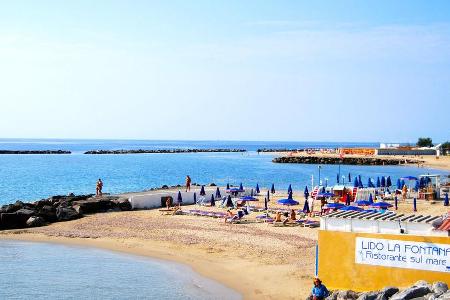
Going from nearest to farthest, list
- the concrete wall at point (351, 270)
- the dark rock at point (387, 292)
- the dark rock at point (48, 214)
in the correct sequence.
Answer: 1. the dark rock at point (387, 292)
2. the concrete wall at point (351, 270)
3. the dark rock at point (48, 214)

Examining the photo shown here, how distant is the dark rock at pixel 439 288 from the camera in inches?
513

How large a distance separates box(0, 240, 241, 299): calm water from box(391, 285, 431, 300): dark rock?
5.70m

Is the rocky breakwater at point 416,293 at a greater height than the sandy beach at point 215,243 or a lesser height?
greater

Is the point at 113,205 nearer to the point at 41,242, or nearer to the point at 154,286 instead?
the point at 41,242

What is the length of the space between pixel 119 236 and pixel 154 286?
9.11 metres

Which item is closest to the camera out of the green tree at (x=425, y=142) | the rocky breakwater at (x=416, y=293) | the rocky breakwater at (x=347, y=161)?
the rocky breakwater at (x=416, y=293)

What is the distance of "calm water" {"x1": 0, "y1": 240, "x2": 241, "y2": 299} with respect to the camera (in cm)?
1792

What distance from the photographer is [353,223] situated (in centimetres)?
1562

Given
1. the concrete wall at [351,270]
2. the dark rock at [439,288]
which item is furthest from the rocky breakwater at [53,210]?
the dark rock at [439,288]

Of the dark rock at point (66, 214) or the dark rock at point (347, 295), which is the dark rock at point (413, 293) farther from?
the dark rock at point (66, 214)

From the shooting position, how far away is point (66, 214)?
32.8 metres

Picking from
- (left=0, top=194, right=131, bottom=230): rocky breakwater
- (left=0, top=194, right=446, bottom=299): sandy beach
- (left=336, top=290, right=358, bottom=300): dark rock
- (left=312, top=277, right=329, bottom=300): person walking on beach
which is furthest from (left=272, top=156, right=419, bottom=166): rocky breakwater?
(left=312, top=277, right=329, bottom=300): person walking on beach

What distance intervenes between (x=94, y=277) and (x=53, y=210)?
567 inches

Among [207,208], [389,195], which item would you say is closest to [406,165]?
[389,195]
